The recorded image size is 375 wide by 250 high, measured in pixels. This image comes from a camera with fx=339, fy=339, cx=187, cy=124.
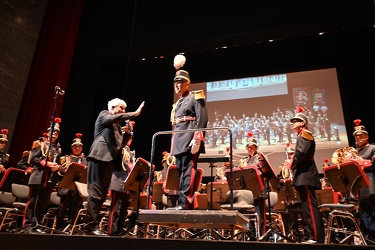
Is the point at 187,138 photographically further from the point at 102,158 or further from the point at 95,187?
the point at 95,187

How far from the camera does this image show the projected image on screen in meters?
8.48

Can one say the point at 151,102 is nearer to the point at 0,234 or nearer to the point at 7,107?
the point at 7,107

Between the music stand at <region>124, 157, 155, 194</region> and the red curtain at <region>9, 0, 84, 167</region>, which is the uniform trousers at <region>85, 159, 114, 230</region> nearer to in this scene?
the music stand at <region>124, 157, 155, 194</region>

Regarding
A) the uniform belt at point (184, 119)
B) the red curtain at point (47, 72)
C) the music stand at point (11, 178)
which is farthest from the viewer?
the red curtain at point (47, 72)

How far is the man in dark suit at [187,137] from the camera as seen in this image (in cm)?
373

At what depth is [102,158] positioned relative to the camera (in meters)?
4.25

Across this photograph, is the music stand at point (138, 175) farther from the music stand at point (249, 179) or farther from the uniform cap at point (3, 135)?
the uniform cap at point (3, 135)

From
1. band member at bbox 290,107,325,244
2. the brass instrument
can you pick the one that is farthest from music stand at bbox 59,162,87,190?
the brass instrument

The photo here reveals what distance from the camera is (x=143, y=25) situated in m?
9.55

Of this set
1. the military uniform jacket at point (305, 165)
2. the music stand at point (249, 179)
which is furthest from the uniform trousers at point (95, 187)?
the military uniform jacket at point (305, 165)

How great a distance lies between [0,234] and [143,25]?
7409 millimetres

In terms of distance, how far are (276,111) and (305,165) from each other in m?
4.83

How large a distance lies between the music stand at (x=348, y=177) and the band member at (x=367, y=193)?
0.76 m

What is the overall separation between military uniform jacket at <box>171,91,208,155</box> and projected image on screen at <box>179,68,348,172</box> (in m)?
4.99
